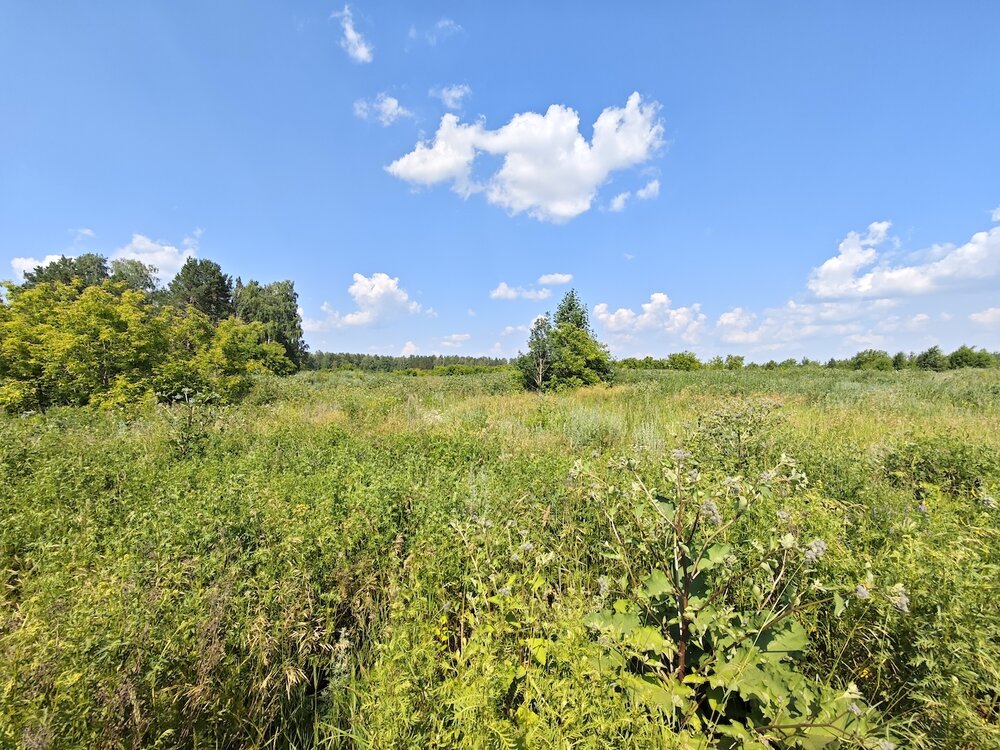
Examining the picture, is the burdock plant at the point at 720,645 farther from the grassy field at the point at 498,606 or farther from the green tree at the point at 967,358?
the green tree at the point at 967,358

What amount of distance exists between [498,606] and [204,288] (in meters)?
58.5

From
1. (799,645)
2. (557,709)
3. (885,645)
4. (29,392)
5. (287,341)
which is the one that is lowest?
(885,645)

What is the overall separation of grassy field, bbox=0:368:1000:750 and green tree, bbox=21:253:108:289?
68570mm

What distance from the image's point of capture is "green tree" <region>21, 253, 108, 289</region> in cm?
5018

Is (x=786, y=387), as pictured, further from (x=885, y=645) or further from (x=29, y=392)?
(x=29, y=392)

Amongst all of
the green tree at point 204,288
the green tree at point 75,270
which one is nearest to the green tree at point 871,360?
the green tree at point 204,288

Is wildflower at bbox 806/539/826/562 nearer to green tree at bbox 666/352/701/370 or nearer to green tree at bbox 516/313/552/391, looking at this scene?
green tree at bbox 516/313/552/391

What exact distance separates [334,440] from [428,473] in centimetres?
264

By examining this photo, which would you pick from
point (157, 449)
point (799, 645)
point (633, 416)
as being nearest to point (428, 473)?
point (799, 645)

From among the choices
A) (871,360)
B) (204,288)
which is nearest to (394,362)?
(204,288)

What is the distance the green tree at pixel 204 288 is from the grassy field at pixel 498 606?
2090 inches

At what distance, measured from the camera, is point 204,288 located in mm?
46938

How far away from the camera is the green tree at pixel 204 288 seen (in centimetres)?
4697

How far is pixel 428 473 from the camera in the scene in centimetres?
458
